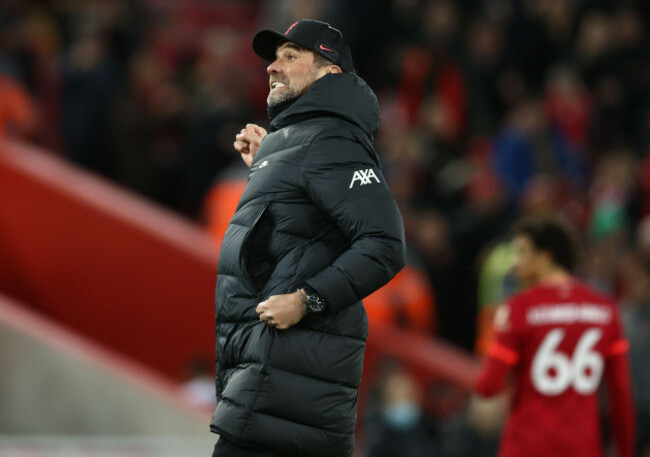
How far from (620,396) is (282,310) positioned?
2.63m

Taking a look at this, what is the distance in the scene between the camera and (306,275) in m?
3.84

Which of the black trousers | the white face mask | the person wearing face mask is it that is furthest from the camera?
the white face mask

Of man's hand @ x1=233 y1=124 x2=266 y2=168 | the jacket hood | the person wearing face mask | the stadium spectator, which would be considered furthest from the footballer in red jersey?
the stadium spectator

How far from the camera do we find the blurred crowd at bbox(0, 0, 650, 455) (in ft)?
34.9

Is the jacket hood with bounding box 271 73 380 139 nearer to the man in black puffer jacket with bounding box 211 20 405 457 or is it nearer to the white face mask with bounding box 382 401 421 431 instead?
the man in black puffer jacket with bounding box 211 20 405 457

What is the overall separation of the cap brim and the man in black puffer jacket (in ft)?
0.21

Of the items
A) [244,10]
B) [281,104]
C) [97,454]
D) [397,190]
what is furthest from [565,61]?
[281,104]

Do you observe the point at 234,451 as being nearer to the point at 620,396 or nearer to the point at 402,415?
the point at 620,396

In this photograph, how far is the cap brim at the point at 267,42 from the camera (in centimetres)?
406

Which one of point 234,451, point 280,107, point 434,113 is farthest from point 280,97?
point 434,113

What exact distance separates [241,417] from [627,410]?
262 cm

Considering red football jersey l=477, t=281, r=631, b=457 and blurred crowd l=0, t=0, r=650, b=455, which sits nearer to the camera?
red football jersey l=477, t=281, r=631, b=457

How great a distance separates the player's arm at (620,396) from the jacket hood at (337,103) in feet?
7.51

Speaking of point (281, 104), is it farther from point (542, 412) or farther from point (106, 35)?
point (106, 35)
